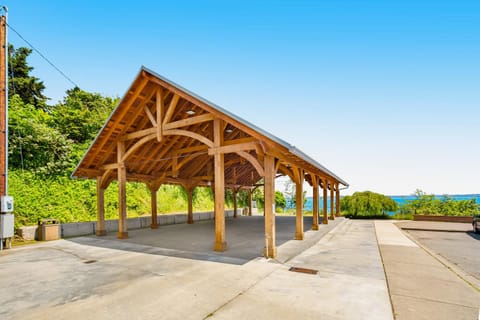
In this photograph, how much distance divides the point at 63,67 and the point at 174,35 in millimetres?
5693

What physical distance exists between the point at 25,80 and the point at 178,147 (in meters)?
16.7

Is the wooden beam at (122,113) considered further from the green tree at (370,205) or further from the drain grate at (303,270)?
the green tree at (370,205)

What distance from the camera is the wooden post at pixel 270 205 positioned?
22.2 ft

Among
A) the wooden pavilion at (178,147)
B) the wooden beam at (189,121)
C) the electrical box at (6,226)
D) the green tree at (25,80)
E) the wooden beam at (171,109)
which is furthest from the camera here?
the green tree at (25,80)

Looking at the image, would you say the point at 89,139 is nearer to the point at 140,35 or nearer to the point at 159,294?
the point at 140,35

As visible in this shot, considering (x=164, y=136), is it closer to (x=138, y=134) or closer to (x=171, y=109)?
(x=138, y=134)

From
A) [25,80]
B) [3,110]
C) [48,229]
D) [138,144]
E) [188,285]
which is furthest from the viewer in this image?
[25,80]

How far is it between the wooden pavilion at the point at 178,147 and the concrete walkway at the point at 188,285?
1.50 metres

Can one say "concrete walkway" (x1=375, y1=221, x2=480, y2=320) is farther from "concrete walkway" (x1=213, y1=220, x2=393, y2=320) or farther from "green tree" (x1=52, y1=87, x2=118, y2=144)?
"green tree" (x1=52, y1=87, x2=118, y2=144)

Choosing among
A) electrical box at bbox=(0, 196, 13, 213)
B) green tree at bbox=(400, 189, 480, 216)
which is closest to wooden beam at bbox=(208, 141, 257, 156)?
electrical box at bbox=(0, 196, 13, 213)

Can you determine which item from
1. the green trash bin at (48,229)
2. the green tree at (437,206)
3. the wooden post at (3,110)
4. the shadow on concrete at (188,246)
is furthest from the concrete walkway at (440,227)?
the wooden post at (3,110)

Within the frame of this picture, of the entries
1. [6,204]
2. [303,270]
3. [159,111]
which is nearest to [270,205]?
[303,270]

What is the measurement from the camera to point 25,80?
64.1 ft

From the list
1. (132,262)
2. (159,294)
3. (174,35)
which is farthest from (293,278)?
(174,35)
